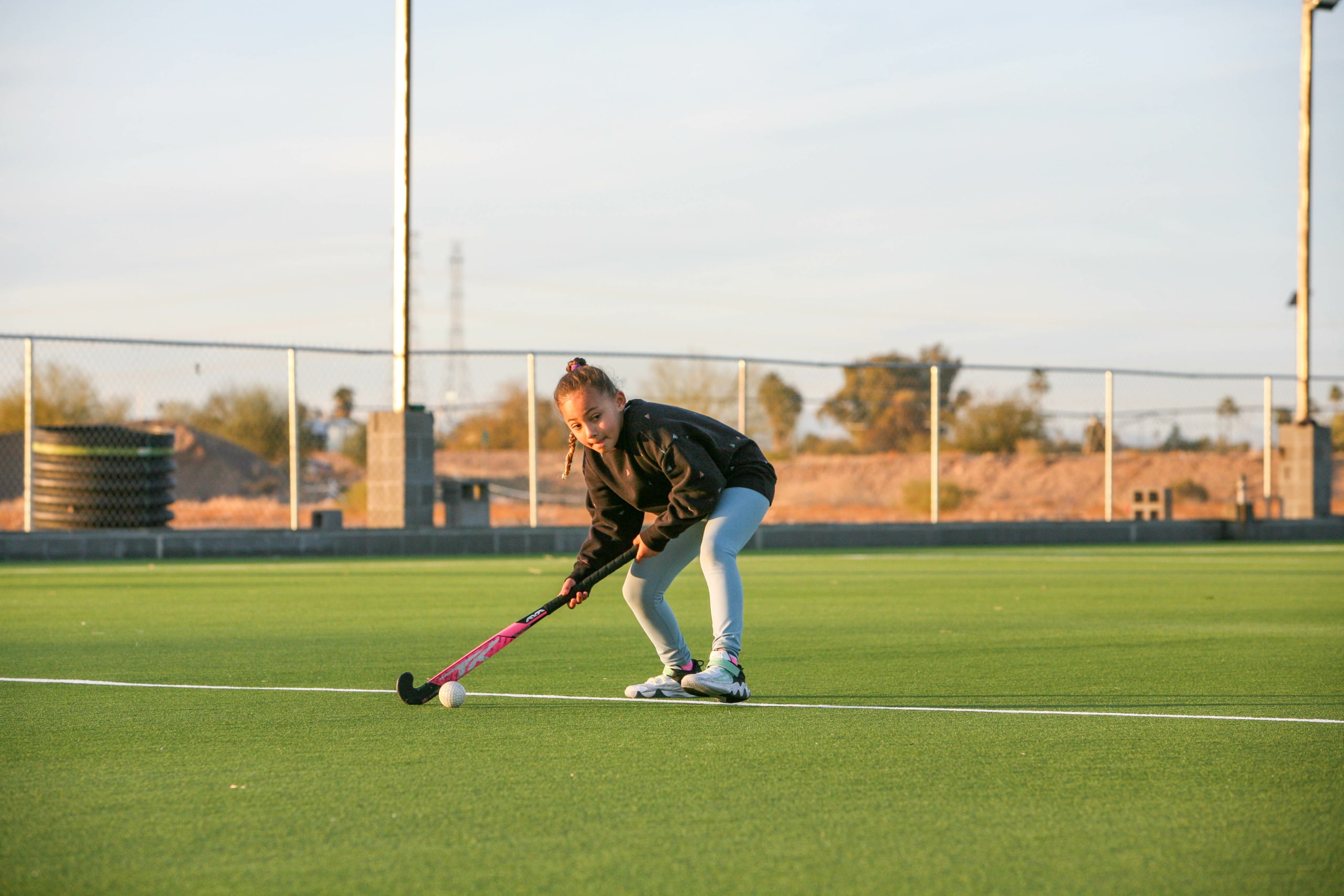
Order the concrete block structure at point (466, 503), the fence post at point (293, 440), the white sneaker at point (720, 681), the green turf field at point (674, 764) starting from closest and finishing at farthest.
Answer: the green turf field at point (674, 764)
the white sneaker at point (720, 681)
the fence post at point (293, 440)
the concrete block structure at point (466, 503)

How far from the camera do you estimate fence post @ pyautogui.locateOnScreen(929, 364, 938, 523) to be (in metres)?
19.5

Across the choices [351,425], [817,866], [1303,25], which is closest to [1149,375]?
[1303,25]

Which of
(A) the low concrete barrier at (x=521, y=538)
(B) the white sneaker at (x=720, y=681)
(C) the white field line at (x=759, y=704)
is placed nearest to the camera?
(C) the white field line at (x=759, y=704)

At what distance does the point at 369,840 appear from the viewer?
3.30 m

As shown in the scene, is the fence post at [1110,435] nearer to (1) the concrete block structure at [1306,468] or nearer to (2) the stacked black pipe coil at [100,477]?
(1) the concrete block structure at [1306,468]

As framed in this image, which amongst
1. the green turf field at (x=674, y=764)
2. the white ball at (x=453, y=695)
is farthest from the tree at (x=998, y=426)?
the white ball at (x=453, y=695)

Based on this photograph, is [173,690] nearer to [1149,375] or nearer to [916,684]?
[916,684]

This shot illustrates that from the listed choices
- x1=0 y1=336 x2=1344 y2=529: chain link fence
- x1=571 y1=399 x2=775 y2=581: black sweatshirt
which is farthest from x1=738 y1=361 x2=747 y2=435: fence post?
x1=571 y1=399 x2=775 y2=581: black sweatshirt

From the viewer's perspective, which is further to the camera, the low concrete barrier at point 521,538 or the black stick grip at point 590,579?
the low concrete barrier at point 521,538

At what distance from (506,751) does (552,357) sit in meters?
13.2

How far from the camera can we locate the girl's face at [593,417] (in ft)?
17.0

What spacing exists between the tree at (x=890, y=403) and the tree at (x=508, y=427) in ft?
14.4

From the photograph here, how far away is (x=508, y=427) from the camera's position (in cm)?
2072

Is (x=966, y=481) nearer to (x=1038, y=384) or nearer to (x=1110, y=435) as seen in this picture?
(x=1038, y=384)
